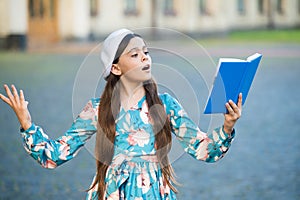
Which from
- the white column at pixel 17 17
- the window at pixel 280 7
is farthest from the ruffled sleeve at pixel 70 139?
the window at pixel 280 7

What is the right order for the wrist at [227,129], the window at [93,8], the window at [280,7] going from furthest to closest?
the window at [280,7]
the window at [93,8]
the wrist at [227,129]

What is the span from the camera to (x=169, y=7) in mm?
39656

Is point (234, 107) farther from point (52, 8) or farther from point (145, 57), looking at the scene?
point (52, 8)

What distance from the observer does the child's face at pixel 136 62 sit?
3539mm

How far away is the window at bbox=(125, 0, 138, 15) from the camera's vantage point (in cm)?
3744

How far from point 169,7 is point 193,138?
36.3 metres

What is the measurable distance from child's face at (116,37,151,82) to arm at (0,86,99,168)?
211 mm

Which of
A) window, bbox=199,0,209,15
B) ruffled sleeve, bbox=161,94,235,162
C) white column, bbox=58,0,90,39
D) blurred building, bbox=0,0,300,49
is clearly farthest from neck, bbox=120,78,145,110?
window, bbox=199,0,209,15

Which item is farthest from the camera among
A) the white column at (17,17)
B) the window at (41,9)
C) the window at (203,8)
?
the window at (203,8)

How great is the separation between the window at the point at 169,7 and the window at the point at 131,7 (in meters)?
1.86

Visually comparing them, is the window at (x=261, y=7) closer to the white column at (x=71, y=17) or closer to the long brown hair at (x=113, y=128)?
the white column at (x=71, y=17)

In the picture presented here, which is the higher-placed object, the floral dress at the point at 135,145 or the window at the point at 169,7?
the floral dress at the point at 135,145

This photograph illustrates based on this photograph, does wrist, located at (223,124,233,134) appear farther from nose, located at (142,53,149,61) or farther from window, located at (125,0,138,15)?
window, located at (125,0,138,15)

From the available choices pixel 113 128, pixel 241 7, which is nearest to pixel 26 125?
pixel 113 128
